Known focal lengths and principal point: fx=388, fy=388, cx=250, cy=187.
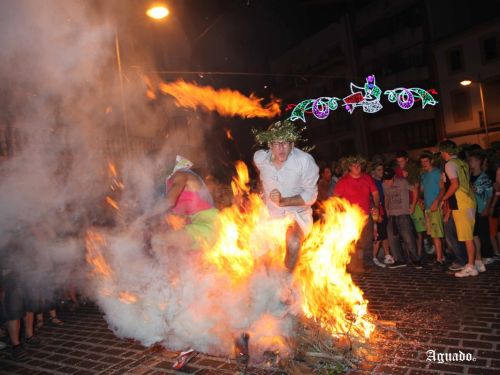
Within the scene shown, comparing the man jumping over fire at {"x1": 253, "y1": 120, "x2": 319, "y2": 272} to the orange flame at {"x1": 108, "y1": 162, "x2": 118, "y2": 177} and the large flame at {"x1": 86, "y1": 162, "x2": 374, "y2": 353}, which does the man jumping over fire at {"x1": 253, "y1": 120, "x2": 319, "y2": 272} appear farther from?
the orange flame at {"x1": 108, "y1": 162, "x2": 118, "y2": 177}

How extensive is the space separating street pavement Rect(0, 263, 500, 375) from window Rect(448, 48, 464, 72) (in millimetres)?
24942

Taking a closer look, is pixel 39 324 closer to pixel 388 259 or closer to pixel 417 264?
pixel 388 259

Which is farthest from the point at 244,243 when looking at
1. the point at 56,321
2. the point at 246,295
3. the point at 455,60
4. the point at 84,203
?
the point at 455,60

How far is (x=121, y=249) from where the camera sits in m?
4.87

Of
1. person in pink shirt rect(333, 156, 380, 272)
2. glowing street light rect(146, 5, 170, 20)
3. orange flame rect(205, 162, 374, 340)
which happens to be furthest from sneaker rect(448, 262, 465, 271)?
glowing street light rect(146, 5, 170, 20)

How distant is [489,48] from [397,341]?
27.4 metres

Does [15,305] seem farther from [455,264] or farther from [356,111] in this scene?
[356,111]

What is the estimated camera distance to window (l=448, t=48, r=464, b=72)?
26734mm

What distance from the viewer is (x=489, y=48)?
82.0ft

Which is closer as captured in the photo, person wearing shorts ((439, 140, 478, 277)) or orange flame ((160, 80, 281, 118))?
orange flame ((160, 80, 281, 118))

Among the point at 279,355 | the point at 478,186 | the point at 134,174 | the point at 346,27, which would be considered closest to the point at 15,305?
the point at 134,174

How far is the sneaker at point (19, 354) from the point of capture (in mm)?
4641

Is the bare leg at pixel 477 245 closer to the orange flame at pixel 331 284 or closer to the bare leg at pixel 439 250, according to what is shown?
the bare leg at pixel 439 250

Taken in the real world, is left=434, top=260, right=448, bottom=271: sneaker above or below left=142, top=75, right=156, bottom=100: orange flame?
below
